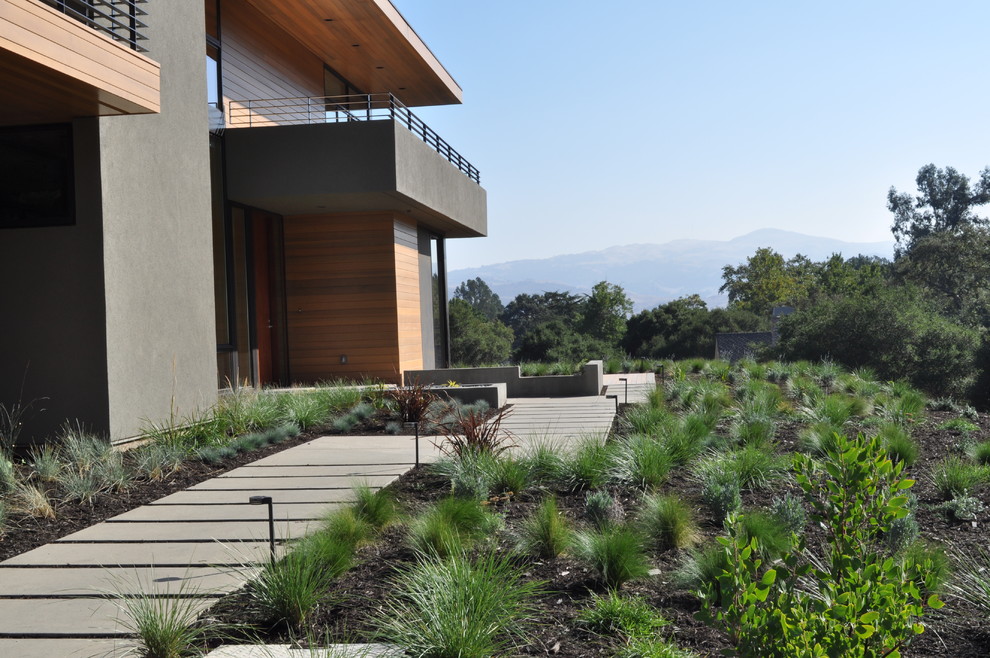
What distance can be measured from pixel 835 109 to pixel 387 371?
25722mm

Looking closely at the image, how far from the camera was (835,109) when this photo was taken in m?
33.9

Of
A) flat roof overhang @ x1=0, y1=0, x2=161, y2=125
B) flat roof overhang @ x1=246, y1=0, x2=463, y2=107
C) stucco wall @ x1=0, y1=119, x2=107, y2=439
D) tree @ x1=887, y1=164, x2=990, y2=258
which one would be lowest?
stucco wall @ x1=0, y1=119, x2=107, y2=439

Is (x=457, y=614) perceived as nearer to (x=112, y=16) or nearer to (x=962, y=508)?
(x=962, y=508)

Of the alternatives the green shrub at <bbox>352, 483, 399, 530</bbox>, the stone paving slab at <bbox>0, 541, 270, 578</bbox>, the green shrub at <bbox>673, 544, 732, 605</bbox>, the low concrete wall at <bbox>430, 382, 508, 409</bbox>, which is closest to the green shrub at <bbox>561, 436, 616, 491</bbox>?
the green shrub at <bbox>352, 483, 399, 530</bbox>

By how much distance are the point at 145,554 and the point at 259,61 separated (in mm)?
11521

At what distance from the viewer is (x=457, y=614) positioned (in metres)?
3.03

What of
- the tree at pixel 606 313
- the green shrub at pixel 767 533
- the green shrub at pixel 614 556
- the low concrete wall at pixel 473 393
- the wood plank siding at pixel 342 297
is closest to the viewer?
the green shrub at pixel 614 556

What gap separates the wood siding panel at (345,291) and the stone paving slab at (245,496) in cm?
894

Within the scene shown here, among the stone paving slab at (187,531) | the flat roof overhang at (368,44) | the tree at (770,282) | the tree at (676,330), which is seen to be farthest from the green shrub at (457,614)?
the tree at (770,282)

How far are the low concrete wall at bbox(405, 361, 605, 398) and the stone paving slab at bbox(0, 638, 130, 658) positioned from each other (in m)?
10.8

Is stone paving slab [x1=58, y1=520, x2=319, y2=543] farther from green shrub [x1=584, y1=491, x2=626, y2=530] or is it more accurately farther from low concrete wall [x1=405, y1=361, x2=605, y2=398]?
low concrete wall [x1=405, y1=361, x2=605, y2=398]

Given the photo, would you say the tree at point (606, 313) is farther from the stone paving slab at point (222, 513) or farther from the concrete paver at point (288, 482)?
the stone paving slab at point (222, 513)

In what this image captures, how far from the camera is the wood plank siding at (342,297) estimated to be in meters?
15.1

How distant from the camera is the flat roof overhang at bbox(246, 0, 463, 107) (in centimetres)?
1430
